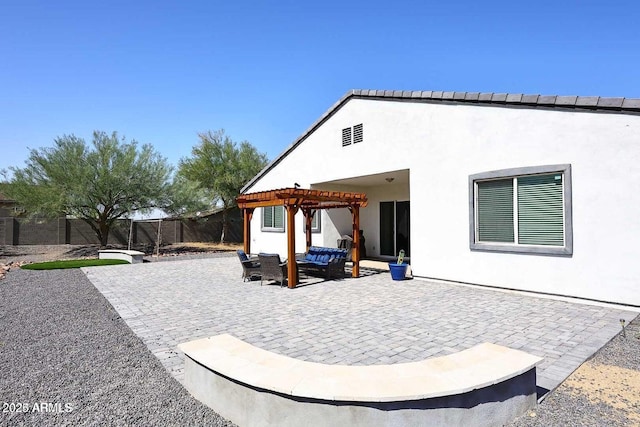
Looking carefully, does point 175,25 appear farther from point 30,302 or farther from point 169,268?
point 169,268

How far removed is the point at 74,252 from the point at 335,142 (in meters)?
17.8

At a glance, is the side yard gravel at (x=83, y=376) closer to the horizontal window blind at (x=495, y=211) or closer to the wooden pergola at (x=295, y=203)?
the wooden pergola at (x=295, y=203)

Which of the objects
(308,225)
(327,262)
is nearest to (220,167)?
(308,225)

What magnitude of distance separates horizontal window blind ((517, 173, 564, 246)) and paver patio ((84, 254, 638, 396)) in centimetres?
136

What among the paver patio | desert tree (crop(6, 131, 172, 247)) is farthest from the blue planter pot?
desert tree (crop(6, 131, 172, 247))

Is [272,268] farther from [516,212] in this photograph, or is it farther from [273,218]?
[273,218]

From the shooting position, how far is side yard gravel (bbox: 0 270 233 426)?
119 inches

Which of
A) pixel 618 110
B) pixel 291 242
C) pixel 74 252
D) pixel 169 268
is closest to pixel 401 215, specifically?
pixel 291 242

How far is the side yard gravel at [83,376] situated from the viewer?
303cm

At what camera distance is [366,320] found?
596cm

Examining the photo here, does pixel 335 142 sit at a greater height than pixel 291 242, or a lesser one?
greater

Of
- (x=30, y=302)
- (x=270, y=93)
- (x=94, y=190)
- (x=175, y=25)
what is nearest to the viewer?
(x=30, y=302)

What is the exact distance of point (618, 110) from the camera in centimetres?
667

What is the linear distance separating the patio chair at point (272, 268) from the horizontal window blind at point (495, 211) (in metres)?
5.23
